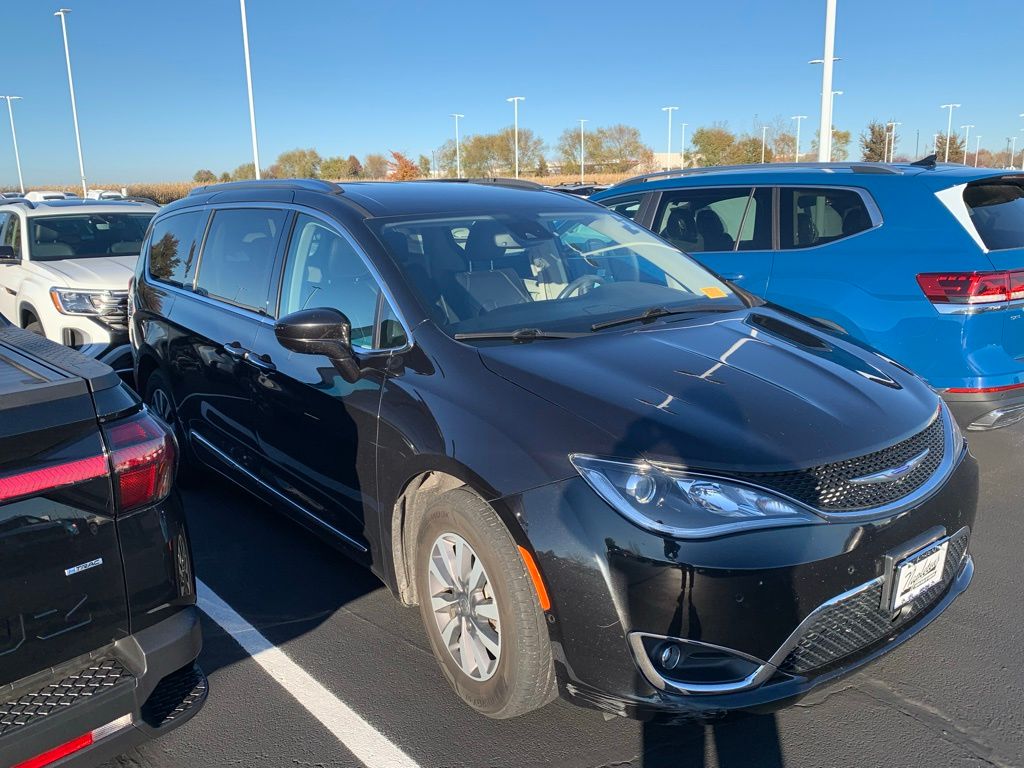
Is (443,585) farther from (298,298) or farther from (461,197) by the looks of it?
(461,197)

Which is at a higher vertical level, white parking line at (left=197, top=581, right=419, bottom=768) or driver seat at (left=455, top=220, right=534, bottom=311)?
driver seat at (left=455, top=220, right=534, bottom=311)

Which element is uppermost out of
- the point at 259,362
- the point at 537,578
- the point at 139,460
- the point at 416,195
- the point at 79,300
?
the point at 416,195

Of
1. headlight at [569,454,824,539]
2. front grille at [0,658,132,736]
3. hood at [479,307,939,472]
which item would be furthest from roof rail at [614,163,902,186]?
front grille at [0,658,132,736]

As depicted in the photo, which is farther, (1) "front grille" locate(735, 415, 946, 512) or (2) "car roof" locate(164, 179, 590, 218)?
(2) "car roof" locate(164, 179, 590, 218)

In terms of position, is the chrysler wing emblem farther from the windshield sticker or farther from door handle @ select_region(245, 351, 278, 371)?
door handle @ select_region(245, 351, 278, 371)

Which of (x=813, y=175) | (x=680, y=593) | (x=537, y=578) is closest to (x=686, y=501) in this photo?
(x=680, y=593)

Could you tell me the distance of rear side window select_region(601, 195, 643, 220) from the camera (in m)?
6.73

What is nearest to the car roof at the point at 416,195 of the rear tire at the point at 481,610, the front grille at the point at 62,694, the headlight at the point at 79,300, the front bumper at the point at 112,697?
the rear tire at the point at 481,610

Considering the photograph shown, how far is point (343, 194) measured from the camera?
374 cm

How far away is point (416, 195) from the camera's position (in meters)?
3.85

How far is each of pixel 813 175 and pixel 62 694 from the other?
207 inches

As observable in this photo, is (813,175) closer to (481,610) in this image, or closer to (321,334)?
(321,334)

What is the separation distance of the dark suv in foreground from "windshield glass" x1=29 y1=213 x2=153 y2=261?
6.76 metres

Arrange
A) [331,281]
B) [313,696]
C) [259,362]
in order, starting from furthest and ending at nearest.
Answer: [259,362], [331,281], [313,696]
